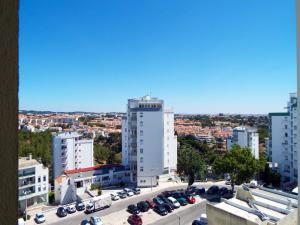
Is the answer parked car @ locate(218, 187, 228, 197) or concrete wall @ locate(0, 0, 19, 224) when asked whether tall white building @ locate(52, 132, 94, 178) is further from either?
concrete wall @ locate(0, 0, 19, 224)

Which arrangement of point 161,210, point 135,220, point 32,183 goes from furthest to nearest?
1. point 32,183
2. point 161,210
3. point 135,220

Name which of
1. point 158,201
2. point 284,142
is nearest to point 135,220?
point 158,201

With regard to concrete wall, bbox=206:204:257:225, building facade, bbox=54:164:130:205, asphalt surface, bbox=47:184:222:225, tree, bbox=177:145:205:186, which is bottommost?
asphalt surface, bbox=47:184:222:225

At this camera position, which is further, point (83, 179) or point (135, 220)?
point (83, 179)

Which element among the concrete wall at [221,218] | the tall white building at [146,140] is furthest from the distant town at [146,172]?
the concrete wall at [221,218]

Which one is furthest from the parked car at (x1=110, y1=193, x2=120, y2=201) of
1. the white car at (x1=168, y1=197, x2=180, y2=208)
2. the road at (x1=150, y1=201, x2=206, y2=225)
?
the road at (x1=150, y1=201, x2=206, y2=225)

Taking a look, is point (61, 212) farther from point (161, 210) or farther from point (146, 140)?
point (146, 140)
